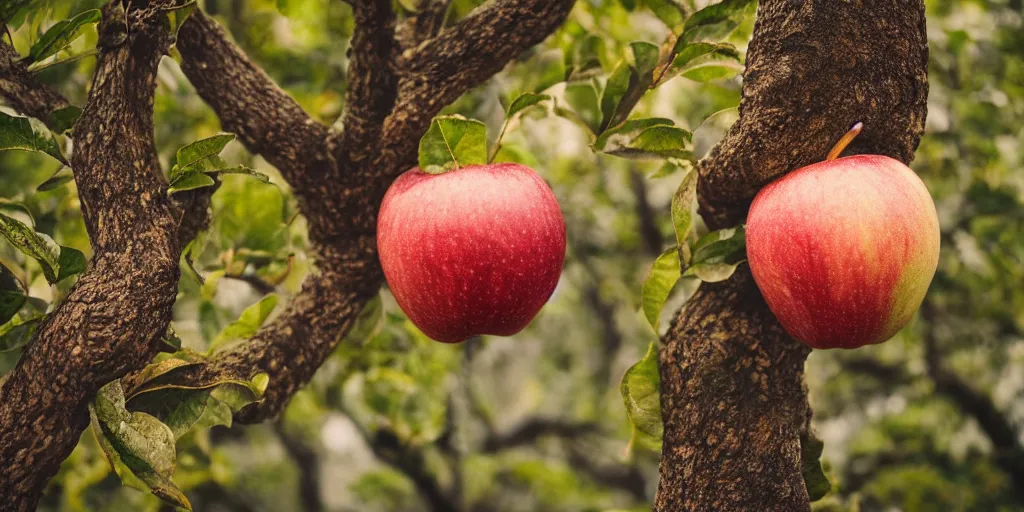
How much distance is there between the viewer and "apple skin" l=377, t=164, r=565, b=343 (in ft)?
3.14

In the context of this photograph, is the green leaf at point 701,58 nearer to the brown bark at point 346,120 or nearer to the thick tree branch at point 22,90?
the brown bark at point 346,120

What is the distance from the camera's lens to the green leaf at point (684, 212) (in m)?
1.04

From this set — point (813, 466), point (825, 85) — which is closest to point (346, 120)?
point (825, 85)

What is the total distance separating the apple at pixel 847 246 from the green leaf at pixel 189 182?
28.6 inches

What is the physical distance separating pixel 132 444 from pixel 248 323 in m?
0.36

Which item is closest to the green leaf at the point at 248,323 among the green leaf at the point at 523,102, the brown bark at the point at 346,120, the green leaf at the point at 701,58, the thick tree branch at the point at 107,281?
the brown bark at the point at 346,120

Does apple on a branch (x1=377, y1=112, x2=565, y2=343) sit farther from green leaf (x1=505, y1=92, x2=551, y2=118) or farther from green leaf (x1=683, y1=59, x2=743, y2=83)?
green leaf (x1=683, y1=59, x2=743, y2=83)

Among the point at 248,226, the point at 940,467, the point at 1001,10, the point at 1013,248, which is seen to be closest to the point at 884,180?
the point at 248,226

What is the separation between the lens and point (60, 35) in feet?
3.23

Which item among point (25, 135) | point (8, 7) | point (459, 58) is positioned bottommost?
point (459, 58)

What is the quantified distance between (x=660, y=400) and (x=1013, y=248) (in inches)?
71.9

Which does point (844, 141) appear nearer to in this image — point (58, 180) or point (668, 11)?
point (668, 11)

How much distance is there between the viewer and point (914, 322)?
342cm

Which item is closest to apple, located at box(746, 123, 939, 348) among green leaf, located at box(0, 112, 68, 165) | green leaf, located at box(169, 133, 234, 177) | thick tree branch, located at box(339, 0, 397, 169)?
thick tree branch, located at box(339, 0, 397, 169)
